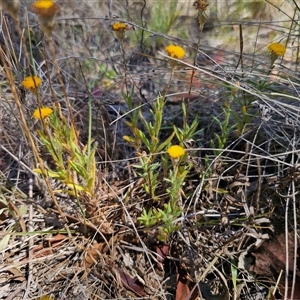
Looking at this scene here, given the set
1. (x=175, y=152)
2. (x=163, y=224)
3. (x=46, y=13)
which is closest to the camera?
(x=46, y=13)

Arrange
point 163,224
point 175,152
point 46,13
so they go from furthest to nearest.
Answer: point 163,224 → point 175,152 → point 46,13

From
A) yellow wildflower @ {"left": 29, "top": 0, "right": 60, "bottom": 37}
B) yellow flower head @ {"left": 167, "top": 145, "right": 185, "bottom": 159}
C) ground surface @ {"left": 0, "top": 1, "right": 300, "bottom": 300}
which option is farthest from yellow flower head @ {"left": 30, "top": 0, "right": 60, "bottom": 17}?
yellow flower head @ {"left": 167, "top": 145, "right": 185, "bottom": 159}

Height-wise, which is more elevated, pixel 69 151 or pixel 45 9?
pixel 45 9

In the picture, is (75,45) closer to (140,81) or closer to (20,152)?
(140,81)

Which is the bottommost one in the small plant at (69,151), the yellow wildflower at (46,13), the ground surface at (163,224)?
the ground surface at (163,224)

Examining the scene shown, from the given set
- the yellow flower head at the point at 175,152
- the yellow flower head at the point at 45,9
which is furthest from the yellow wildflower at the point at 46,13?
the yellow flower head at the point at 175,152

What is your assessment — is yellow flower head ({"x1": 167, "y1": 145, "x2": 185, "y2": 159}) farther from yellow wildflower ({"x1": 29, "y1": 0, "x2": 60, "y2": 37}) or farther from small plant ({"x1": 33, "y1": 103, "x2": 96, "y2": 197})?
yellow wildflower ({"x1": 29, "y1": 0, "x2": 60, "y2": 37})

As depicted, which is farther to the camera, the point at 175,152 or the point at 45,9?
the point at 175,152

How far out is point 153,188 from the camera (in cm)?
121

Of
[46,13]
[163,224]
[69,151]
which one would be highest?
[46,13]

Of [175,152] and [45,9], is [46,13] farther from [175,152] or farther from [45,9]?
[175,152]

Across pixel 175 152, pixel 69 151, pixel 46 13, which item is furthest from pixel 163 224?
pixel 46 13

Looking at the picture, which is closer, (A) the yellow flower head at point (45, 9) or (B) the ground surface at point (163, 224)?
(A) the yellow flower head at point (45, 9)

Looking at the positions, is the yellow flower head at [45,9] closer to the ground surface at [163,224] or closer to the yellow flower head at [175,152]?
the ground surface at [163,224]
